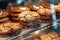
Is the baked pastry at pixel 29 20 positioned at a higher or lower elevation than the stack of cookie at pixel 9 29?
higher

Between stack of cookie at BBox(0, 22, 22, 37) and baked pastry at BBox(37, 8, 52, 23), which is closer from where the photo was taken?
stack of cookie at BBox(0, 22, 22, 37)

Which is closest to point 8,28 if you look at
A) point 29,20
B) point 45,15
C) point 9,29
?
point 9,29

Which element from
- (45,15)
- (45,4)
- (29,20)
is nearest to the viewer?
(29,20)

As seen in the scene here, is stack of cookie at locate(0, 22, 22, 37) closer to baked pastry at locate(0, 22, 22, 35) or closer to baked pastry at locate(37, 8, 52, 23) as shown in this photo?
baked pastry at locate(0, 22, 22, 35)

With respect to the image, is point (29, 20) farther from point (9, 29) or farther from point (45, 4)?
point (45, 4)

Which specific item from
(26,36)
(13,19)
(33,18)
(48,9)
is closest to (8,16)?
(13,19)

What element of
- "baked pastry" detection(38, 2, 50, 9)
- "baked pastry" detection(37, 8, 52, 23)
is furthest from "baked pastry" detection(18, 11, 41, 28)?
"baked pastry" detection(38, 2, 50, 9)

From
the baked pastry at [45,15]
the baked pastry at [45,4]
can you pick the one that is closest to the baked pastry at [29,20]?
the baked pastry at [45,15]

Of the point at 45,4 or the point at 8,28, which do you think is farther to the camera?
the point at 45,4

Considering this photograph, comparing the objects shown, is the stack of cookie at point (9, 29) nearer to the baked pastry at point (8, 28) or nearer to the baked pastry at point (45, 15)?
the baked pastry at point (8, 28)

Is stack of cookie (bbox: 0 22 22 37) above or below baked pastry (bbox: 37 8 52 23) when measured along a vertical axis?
below

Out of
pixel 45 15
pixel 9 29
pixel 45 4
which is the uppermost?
pixel 45 4
